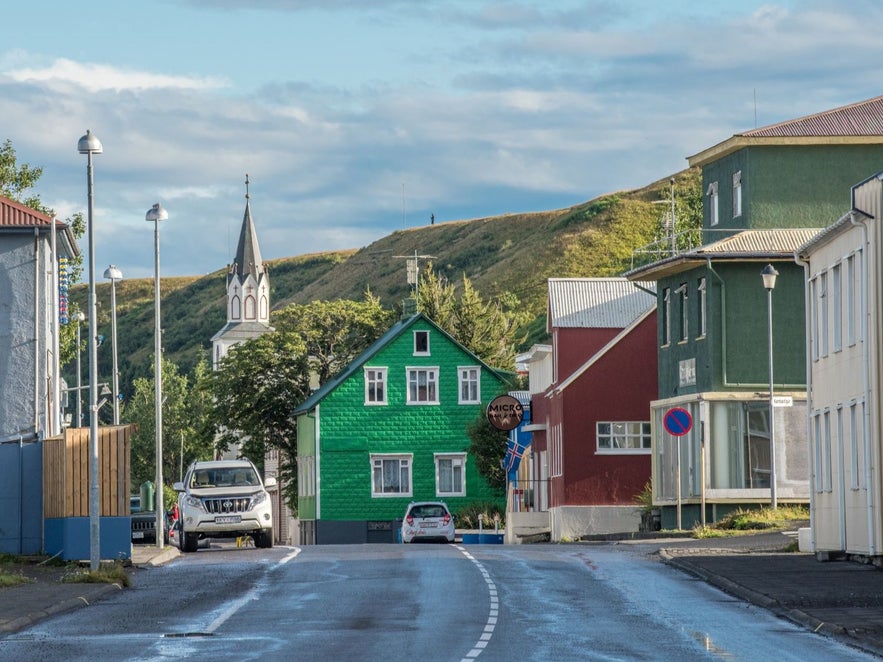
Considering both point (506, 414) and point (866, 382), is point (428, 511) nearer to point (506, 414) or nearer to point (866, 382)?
point (506, 414)

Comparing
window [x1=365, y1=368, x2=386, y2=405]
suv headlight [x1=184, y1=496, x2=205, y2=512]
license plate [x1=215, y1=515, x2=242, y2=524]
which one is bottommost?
license plate [x1=215, y1=515, x2=242, y2=524]

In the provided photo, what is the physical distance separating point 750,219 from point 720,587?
22858mm

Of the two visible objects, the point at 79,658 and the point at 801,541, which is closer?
the point at 79,658

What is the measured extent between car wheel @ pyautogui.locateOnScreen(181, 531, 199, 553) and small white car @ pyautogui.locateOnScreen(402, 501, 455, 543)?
42.1 feet

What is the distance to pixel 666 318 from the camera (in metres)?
51.0

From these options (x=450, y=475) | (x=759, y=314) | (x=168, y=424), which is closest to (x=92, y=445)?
(x=759, y=314)

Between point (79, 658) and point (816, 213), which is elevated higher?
point (816, 213)

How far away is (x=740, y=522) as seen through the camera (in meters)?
43.5

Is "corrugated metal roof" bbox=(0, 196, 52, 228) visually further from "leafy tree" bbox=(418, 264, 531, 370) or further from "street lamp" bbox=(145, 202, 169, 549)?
"leafy tree" bbox=(418, 264, 531, 370)

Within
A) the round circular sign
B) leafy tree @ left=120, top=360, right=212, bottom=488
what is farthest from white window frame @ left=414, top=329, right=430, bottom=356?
leafy tree @ left=120, top=360, right=212, bottom=488

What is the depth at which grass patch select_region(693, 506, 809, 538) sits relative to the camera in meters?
42.2

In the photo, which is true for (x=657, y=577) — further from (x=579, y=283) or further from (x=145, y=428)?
(x=145, y=428)

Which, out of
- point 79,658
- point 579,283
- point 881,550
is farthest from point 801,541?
point 579,283

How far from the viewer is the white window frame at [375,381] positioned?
7388 centimetres
